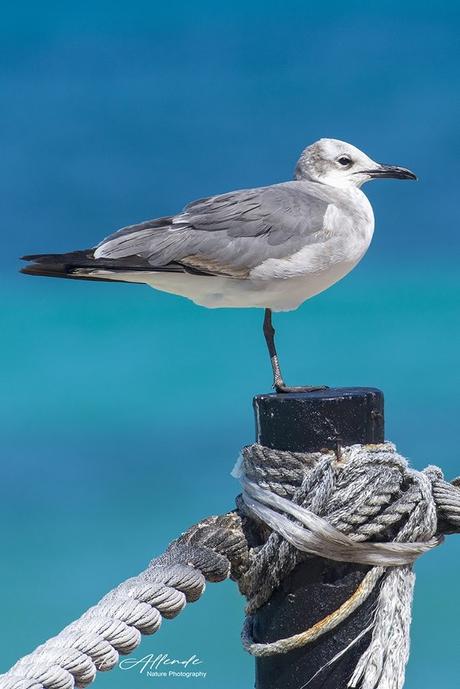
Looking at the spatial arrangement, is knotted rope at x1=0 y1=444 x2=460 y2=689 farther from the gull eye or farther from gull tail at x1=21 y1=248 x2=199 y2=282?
the gull eye

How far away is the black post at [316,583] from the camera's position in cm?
165

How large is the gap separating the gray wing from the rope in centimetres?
66

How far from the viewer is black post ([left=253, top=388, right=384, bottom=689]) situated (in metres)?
1.65

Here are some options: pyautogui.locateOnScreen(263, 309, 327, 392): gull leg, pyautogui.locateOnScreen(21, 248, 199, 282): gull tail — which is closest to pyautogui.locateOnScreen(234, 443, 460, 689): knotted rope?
pyautogui.locateOnScreen(263, 309, 327, 392): gull leg

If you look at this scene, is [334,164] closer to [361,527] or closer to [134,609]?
[361,527]

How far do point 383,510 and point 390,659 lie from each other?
0.24 meters

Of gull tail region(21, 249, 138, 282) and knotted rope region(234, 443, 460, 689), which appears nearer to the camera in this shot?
knotted rope region(234, 443, 460, 689)

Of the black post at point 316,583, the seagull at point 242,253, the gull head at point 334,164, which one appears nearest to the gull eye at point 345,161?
the gull head at point 334,164

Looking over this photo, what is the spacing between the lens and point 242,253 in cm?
228

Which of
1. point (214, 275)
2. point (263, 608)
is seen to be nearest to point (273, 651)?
point (263, 608)

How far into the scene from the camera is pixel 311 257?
7.39 feet

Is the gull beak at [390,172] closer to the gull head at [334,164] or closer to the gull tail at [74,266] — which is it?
the gull head at [334,164]

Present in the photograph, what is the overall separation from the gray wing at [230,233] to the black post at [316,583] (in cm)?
60

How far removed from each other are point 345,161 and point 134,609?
1.47 meters
